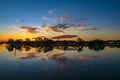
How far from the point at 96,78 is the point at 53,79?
10.1 ft

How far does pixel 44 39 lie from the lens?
465 ft

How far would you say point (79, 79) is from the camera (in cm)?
1456

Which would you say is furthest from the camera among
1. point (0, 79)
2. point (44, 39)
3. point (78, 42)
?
point (78, 42)

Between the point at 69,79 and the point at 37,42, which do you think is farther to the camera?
the point at 37,42

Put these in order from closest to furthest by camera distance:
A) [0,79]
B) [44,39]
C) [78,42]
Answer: [0,79]
[44,39]
[78,42]

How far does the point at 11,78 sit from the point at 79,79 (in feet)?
16.2

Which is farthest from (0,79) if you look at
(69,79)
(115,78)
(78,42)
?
(78,42)

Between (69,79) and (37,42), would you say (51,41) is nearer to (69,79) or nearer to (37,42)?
(37,42)

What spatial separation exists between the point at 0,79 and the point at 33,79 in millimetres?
2305

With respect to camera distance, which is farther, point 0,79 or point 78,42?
point 78,42

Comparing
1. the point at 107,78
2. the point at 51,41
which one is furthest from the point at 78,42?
the point at 107,78

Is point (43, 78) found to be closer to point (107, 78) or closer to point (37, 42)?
point (107, 78)

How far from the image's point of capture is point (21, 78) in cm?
1495

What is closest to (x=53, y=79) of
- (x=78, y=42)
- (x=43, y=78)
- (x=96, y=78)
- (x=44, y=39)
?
(x=43, y=78)
